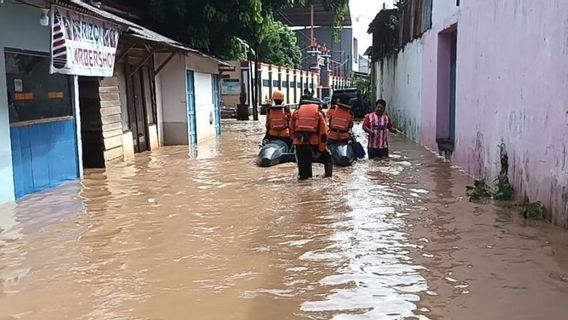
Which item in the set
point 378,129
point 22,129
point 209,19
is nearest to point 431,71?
point 378,129

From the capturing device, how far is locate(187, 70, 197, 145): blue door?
58.5ft

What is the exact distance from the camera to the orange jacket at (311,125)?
10461 millimetres

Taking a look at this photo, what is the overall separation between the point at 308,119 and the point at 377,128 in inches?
146

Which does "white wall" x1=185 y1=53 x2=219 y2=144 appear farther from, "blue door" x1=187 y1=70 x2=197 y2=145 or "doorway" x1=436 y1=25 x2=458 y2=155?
"doorway" x1=436 y1=25 x2=458 y2=155

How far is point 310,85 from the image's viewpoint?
53.2m

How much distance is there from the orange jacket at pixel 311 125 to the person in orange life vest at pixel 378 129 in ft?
11.1

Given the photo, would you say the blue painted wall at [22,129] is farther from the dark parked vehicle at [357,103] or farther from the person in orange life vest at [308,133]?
the dark parked vehicle at [357,103]

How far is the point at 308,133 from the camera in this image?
1051 centimetres

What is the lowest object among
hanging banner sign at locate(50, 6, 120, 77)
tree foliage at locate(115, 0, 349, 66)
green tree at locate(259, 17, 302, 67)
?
hanging banner sign at locate(50, 6, 120, 77)

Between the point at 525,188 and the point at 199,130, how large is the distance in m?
12.6

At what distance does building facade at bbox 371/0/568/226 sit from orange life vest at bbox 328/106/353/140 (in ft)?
7.18

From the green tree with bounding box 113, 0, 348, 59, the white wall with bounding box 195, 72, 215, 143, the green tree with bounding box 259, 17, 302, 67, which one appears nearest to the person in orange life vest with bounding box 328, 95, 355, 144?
the green tree with bounding box 113, 0, 348, 59

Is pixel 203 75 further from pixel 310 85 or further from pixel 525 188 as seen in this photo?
pixel 310 85

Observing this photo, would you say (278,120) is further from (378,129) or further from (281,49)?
(281,49)
